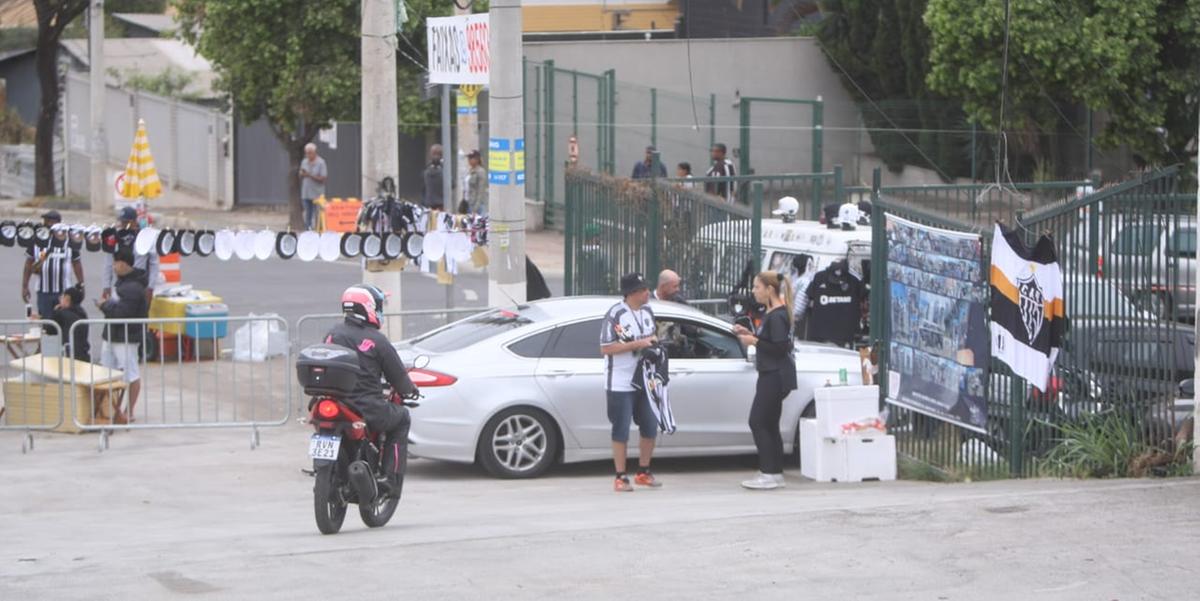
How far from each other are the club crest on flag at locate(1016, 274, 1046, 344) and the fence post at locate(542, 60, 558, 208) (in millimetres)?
20439

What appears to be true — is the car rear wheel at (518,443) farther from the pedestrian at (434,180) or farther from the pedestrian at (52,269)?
the pedestrian at (434,180)

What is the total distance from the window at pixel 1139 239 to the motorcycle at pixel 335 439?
513 centimetres

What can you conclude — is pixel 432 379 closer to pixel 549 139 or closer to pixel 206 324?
pixel 206 324

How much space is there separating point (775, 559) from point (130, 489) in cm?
556

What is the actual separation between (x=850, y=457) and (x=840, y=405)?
406mm

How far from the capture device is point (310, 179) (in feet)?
95.8

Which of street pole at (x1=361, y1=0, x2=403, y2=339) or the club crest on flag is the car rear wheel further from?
street pole at (x1=361, y1=0, x2=403, y2=339)

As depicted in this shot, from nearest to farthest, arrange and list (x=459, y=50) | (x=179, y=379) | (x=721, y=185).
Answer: (x=179, y=379) → (x=459, y=50) → (x=721, y=185)

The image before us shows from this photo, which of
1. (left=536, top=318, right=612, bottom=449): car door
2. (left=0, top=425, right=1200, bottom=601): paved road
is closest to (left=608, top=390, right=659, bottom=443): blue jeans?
(left=0, top=425, right=1200, bottom=601): paved road

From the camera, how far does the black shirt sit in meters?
14.4

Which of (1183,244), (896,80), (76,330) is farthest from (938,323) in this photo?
(896,80)

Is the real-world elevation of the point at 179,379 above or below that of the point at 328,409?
below

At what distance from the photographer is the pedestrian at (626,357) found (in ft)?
36.9

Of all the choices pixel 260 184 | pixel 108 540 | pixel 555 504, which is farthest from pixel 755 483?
pixel 260 184
